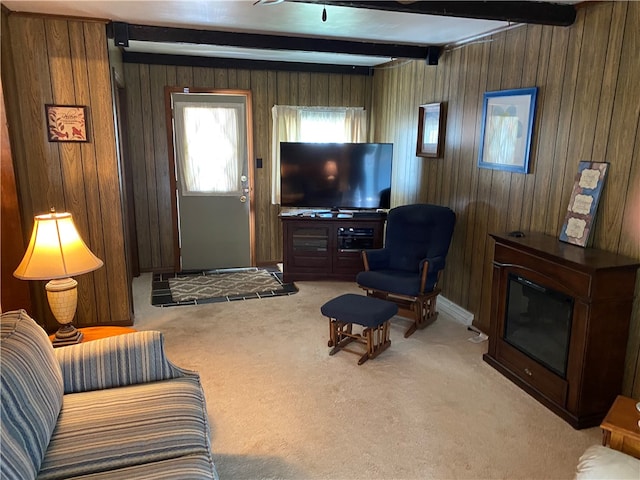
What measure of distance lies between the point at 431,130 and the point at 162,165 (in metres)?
3.02

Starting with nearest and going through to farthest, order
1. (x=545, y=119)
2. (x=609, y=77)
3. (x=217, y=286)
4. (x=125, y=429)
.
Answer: (x=125, y=429) < (x=609, y=77) < (x=545, y=119) < (x=217, y=286)

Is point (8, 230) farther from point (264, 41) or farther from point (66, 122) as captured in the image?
point (264, 41)

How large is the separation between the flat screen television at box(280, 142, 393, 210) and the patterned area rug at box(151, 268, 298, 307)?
3.28 ft

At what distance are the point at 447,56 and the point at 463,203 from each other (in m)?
1.36

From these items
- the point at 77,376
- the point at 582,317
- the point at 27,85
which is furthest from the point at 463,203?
the point at 27,85

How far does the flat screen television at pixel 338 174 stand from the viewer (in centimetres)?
515

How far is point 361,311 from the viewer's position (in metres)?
3.36

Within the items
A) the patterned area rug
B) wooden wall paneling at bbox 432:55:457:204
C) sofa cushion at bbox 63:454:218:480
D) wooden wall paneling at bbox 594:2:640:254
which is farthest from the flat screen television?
sofa cushion at bbox 63:454:218:480

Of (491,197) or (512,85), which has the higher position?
(512,85)

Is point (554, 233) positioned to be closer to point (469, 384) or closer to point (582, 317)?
point (582, 317)

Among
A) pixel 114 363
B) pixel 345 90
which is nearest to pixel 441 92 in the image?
pixel 345 90

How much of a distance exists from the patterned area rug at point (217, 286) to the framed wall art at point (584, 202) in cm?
279

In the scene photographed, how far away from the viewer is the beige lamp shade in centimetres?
239

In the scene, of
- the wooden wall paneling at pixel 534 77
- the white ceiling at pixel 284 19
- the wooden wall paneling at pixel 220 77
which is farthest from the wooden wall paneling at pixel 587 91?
the wooden wall paneling at pixel 220 77
